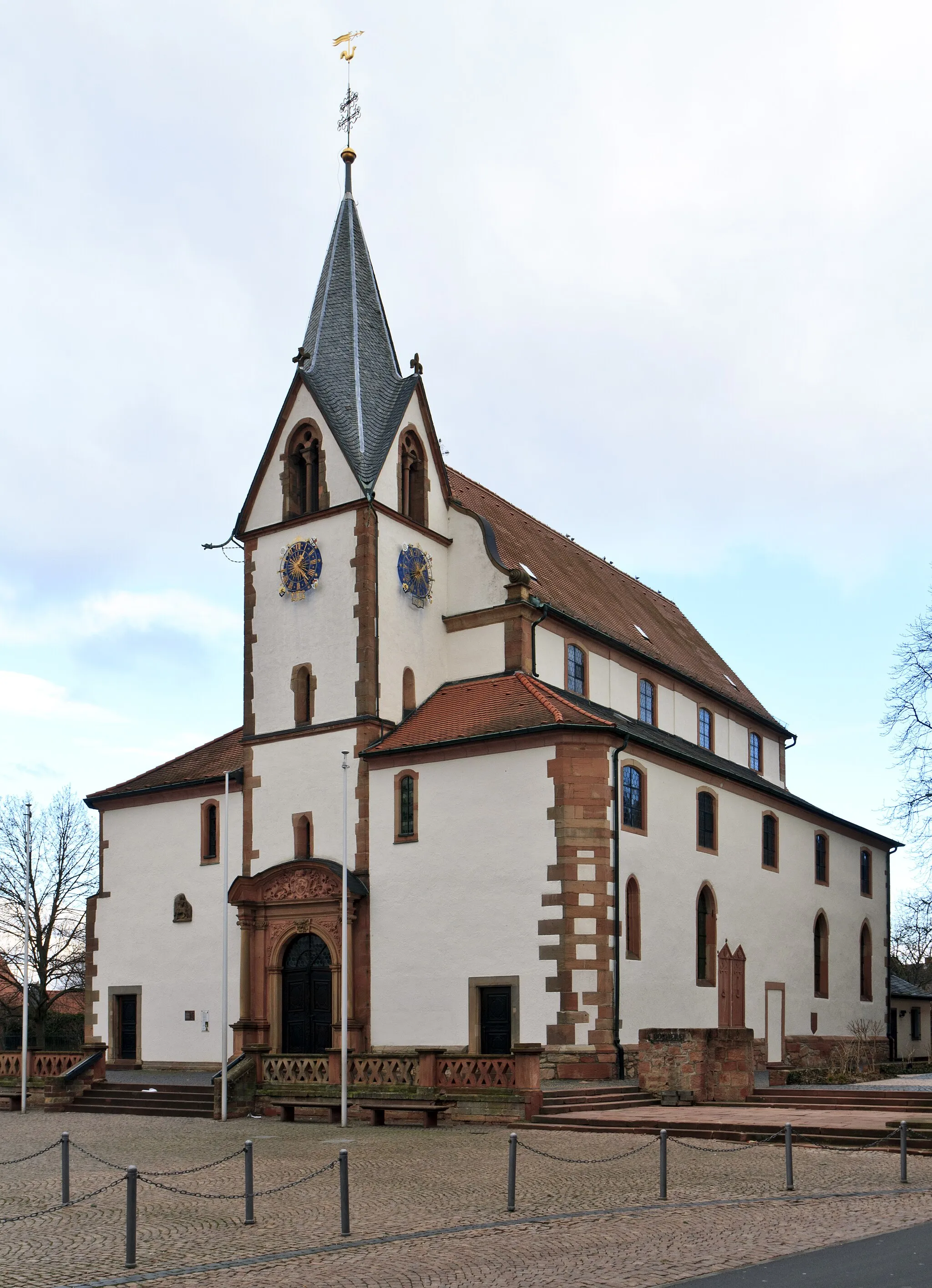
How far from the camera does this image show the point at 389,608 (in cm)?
3541

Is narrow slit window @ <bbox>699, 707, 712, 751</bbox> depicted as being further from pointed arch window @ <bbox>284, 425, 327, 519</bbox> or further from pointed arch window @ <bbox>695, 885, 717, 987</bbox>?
pointed arch window @ <bbox>284, 425, 327, 519</bbox>

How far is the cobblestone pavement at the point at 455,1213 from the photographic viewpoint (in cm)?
1238

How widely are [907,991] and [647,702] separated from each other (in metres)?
18.7

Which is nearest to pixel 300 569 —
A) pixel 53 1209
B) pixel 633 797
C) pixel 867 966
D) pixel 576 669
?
pixel 576 669

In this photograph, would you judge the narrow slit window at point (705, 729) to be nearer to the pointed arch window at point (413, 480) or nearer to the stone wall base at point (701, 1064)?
the pointed arch window at point (413, 480)

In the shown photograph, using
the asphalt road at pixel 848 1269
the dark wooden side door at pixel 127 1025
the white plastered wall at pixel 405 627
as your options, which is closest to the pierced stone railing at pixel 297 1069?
the white plastered wall at pixel 405 627

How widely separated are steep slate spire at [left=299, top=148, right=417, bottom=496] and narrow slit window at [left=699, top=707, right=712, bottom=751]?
48.0ft

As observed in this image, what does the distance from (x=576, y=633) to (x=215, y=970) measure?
1295cm

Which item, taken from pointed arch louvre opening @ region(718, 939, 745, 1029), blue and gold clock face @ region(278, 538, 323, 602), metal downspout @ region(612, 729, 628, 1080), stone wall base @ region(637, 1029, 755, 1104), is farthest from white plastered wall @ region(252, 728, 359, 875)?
pointed arch louvre opening @ region(718, 939, 745, 1029)

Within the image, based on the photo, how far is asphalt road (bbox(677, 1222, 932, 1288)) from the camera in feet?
37.1

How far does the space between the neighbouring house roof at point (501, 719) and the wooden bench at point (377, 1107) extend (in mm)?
8544

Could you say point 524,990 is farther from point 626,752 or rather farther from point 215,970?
point 215,970

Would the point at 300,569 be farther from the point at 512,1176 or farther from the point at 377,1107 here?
the point at 512,1176

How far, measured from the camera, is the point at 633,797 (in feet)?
108
